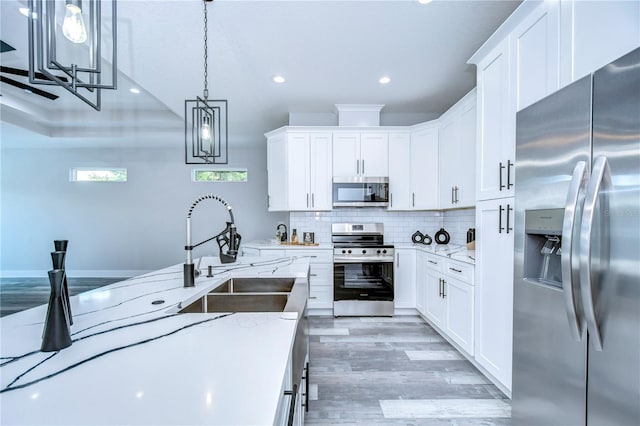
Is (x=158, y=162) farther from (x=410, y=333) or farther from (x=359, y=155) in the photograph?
(x=410, y=333)

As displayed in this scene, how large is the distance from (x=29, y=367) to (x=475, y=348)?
2.66 metres

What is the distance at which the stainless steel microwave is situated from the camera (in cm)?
407

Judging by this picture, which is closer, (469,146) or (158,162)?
(469,146)

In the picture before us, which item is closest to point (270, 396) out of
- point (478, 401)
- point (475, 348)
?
point (478, 401)

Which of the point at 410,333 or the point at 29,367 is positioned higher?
the point at 29,367

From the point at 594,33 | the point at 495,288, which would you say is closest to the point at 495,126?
the point at 594,33

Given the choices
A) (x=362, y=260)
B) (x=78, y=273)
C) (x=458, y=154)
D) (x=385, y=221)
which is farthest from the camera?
(x=78, y=273)

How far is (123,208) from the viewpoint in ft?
21.1

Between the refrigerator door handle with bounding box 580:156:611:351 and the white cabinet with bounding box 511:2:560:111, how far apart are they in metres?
0.72

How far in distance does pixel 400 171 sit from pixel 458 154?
926mm

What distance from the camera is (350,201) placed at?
13.4 feet

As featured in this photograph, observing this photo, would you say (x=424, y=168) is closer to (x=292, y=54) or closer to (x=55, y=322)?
(x=292, y=54)

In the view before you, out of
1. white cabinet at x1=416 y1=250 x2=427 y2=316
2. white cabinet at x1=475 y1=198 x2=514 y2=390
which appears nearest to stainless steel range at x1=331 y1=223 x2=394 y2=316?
white cabinet at x1=416 y1=250 x2=427 y2=316

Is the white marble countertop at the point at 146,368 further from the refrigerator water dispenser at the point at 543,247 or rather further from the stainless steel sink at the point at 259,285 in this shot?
the refrigerator water dispenser at the point at 543,247
